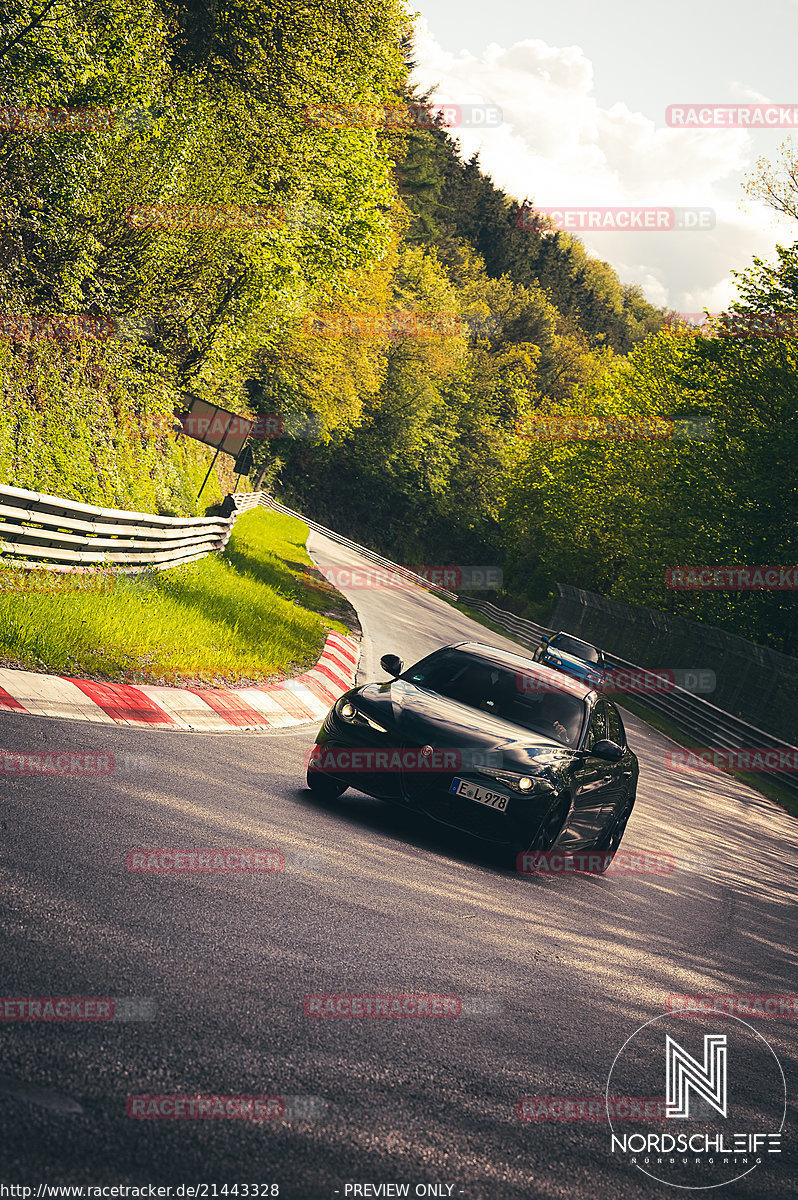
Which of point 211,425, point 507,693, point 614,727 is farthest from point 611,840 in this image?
point 211,425

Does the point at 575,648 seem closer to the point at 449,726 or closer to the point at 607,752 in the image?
the point at 607,752

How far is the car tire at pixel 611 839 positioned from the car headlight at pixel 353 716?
272 cm

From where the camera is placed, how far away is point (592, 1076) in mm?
3709

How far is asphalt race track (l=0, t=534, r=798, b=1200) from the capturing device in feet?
8.43

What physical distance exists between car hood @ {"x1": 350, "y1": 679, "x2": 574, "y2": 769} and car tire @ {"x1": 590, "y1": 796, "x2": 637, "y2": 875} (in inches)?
61.3

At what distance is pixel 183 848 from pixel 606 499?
46.1 metres

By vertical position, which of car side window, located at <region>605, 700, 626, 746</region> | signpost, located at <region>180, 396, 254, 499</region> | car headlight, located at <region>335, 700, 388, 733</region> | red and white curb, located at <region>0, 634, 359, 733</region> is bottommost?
red and white curb, located at <region>0, 634, 359, 733</region>

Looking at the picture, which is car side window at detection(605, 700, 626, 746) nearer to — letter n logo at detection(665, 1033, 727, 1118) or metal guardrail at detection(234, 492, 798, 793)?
letter n logo at detection(665, 1033, 727, 1118)

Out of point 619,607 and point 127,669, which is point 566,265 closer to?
point 619,607

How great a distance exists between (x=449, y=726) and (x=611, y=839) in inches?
110

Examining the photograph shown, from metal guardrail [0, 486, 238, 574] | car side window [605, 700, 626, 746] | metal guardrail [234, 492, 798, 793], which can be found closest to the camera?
car side window [605, 700, 626, 746]

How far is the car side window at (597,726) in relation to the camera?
26.9 feet

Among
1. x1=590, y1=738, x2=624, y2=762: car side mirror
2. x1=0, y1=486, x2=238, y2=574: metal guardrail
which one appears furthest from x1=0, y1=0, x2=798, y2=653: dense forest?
x1=590, y1=738, x2=624, y2=762: car side mirror

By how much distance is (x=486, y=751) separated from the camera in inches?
279
